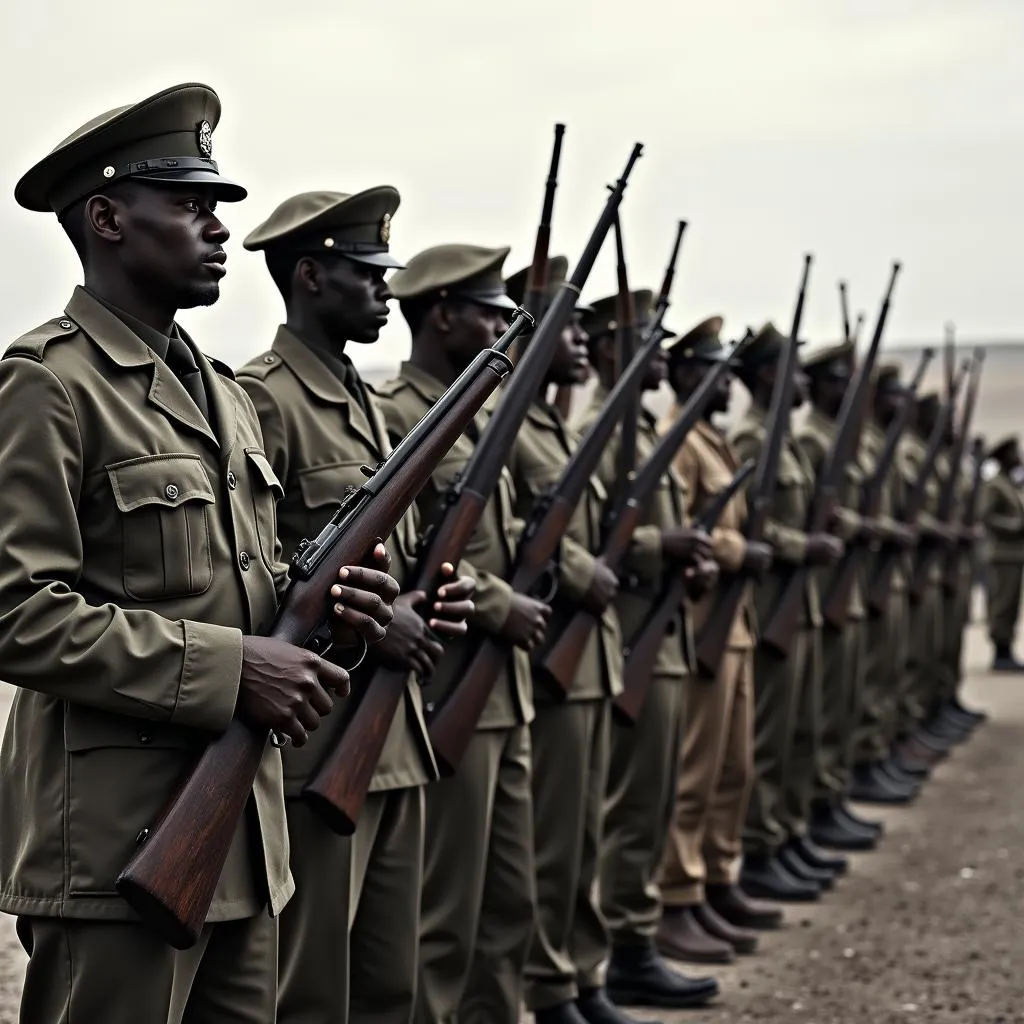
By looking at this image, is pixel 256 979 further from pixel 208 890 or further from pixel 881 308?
pixel 881 308

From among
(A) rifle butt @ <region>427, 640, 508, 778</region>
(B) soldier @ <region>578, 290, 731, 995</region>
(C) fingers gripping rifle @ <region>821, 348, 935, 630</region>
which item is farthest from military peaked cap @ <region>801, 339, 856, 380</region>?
(A) rifle butt @ <region>427, 640, 508, 778</region>

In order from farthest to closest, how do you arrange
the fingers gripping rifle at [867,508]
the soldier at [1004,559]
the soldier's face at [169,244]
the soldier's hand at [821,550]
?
the soldier at [1004,559], the fingers gripping rifle at [867,508], the soldier's hand at [821,550], the soldier's face at [169,244]

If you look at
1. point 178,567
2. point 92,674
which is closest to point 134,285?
point 178,567

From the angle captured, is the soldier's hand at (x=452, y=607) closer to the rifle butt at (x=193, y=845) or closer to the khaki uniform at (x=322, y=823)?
the khaki uniform at (x=322, y=823)

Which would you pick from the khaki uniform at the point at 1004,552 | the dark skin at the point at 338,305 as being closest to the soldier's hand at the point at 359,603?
the dark skin at the point at 338,305

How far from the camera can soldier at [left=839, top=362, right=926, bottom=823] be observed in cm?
1086

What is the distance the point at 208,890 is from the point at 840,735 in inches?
278

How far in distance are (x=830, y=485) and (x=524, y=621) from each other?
162 inches

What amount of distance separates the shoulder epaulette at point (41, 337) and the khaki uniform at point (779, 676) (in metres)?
5.26

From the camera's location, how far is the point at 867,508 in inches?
403

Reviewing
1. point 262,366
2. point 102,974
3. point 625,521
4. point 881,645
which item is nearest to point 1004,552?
point 881,645

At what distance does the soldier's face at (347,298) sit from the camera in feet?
14.6

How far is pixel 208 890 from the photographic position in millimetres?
3014

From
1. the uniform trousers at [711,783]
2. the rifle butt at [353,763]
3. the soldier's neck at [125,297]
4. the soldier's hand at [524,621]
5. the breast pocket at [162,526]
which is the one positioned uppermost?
the soldier's neck at [125,297]
